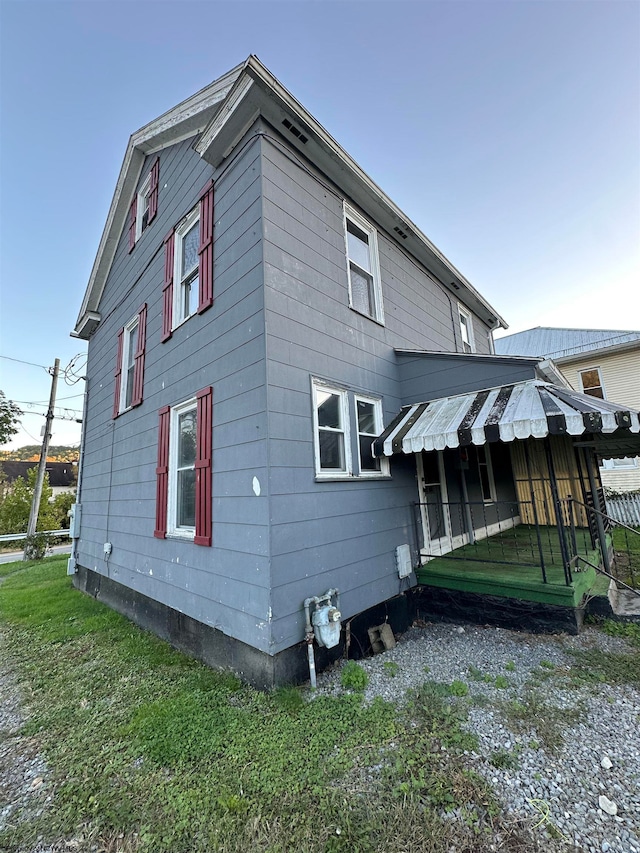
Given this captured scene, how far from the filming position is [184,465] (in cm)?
512

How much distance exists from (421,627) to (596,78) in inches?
427

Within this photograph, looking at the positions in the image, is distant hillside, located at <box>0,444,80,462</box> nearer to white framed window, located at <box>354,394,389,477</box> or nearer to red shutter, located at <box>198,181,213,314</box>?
red shutter, located at <box>198,181,213,314</box>

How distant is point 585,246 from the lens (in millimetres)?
10477

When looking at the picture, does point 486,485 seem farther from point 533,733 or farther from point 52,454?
point 52,454

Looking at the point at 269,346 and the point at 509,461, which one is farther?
the point at 509,461

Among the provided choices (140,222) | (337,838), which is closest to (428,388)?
(337,838)

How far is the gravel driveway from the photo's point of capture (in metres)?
1.98

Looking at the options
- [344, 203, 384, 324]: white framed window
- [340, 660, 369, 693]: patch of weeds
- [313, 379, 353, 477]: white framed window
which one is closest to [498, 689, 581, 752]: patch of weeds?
[340, 660, 369, 693]: patch of weeds

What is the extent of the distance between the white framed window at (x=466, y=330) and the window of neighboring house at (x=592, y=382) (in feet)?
30.9

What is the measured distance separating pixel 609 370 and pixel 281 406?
17.2m

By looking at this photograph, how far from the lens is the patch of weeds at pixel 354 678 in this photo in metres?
3.46

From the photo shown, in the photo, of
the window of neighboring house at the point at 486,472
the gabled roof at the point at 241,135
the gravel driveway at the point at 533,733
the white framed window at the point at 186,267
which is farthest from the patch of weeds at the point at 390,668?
the gabled roof at the point at 241,135

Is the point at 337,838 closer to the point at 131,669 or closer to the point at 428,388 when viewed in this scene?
the point at 131,669

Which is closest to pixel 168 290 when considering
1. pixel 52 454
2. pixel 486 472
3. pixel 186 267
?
pixel 186 267
